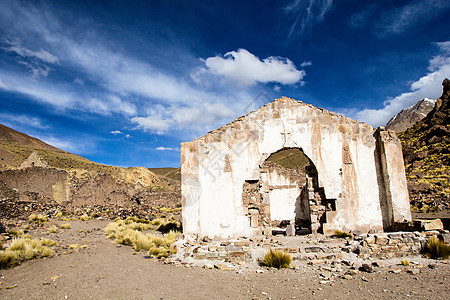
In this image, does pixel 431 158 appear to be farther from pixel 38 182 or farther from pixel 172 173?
pixel 172 173

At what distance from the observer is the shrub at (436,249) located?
673 centimetres

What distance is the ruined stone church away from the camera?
10773 mm

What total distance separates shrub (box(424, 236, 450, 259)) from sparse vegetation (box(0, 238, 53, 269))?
392 inches

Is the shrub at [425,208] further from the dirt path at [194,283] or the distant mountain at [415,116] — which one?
the distant mountain at [415,116]

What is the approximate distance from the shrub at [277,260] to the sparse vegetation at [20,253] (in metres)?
6.04

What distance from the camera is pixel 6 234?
11.4 m

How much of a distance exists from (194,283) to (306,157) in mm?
6812

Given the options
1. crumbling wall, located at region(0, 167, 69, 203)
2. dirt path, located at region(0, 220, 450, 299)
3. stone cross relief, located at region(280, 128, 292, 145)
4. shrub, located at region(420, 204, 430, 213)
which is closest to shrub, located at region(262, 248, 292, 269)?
dirt path, located at region(0, 220, 450, 299)

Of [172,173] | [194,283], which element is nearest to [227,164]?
[194,283]

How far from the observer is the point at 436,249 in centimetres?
689

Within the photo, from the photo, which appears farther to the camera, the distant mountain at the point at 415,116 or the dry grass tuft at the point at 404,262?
the distant mountain at the point at 415,116

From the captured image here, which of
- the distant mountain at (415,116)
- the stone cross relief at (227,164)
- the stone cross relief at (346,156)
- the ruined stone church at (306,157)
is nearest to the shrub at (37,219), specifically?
the ruined stone church at (306,157)

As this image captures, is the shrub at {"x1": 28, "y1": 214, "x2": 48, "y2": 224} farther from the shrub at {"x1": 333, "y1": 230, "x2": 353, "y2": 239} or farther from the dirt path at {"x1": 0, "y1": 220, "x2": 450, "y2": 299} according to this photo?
the shrub at {"x1": 333, "y1": 230, "x2": 353, "y2": 239}

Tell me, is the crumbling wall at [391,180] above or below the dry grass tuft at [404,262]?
above
